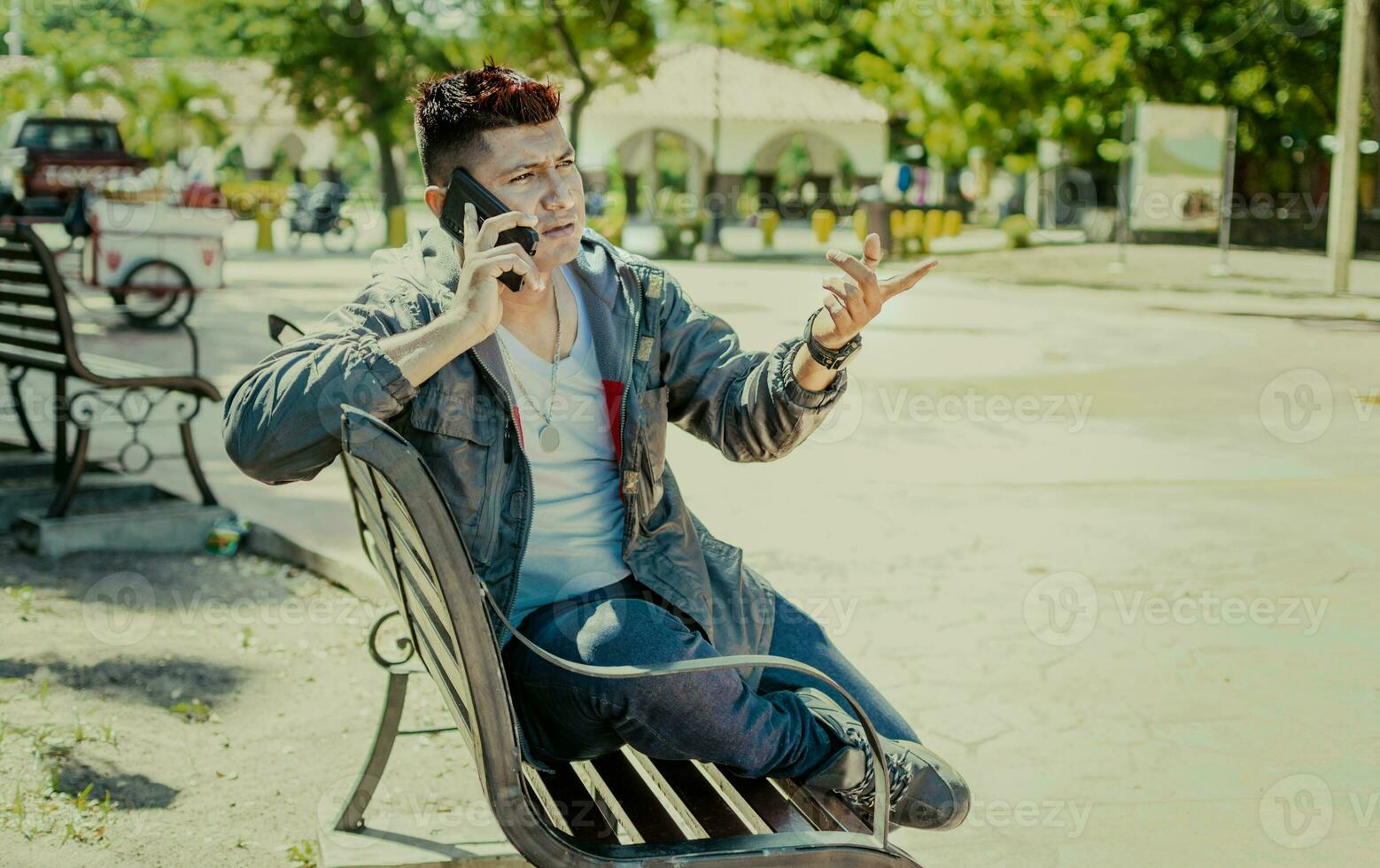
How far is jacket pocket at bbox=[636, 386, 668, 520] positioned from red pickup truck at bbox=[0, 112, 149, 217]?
81.7 ft

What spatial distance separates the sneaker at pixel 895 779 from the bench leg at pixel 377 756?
2.95 ft

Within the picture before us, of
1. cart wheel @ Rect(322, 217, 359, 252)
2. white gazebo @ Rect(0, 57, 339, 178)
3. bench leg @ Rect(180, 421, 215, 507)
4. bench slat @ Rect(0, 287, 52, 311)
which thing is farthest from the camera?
white gazebo @ Rect(0, 57, 339, 178)

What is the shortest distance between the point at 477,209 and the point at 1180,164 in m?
21.6

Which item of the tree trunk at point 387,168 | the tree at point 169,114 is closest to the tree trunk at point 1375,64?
the tree trunk at point 387,168

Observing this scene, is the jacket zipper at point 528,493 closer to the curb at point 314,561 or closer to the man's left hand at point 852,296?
the man's left hand at point 852,296

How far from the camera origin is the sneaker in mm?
2418

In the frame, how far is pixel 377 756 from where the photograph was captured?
299 cm

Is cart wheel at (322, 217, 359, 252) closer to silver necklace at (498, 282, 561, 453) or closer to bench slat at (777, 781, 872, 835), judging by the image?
silver necklace at (498, 282, 561, 453)

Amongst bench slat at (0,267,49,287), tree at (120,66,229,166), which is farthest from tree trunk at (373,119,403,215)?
bench slat at (0,267,49,287)

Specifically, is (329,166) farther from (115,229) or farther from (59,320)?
(59,320)

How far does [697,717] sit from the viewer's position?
2250 millimetres

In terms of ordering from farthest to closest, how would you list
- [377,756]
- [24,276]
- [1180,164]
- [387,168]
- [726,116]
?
[726,116] < [387,168] < [1180,164] < [24,276] < [377,756]

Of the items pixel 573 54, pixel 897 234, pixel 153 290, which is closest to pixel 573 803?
pixel 153 290

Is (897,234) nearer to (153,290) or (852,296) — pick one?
(153,290)
